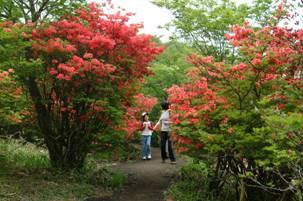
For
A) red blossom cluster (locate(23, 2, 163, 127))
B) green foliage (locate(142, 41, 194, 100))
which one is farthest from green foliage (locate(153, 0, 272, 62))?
red blossom cluster (locate(23, 2, 163, 127))

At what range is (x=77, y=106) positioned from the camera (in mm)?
9797

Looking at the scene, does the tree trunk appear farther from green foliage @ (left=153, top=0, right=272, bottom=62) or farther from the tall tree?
green foliage @ (left=153, top=0, right=272, bottom=62)

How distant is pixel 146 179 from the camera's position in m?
10.8

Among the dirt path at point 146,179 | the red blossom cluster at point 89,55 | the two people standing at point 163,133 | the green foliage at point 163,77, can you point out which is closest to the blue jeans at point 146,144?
the two people standing at point 163,133

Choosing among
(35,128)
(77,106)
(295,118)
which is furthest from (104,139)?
(295,118)

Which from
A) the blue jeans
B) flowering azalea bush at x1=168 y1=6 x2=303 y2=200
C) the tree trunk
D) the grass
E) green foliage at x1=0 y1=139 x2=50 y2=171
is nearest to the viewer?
flowering azalea bush at x1=168 y1=6 x2=303 y2=200

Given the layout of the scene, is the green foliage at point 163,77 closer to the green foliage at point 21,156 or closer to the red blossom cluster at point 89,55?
the green foliage at point 21,156

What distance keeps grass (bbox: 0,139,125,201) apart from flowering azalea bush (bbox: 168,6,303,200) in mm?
2069

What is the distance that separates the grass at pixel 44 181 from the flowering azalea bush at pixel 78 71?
23.0 inches

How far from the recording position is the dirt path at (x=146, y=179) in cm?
887

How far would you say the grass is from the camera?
7910 mm

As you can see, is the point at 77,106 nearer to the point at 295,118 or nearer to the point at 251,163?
the point at 251,163

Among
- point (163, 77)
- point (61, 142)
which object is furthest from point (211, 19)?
point (61, 142)

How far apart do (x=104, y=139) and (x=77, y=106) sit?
1010 millimetres
